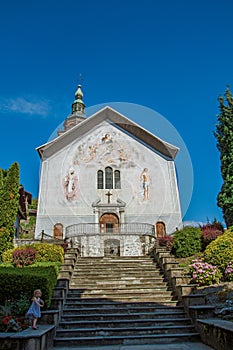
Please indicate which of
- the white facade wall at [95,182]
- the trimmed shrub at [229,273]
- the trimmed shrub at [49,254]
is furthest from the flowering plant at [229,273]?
the white facade wall at [95,182]

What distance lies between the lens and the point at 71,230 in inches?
829

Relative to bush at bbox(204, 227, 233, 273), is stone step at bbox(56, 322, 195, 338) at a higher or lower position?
lower

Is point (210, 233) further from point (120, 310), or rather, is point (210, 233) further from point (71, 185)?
point (71, 185)

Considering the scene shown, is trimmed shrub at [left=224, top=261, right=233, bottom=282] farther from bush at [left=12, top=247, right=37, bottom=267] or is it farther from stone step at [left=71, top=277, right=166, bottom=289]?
bush at [left=12, top=247, right=37, bottom=267]

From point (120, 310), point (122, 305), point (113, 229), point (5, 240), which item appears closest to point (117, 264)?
point (122, 305)

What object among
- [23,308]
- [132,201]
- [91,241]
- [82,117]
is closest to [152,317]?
[23,308]

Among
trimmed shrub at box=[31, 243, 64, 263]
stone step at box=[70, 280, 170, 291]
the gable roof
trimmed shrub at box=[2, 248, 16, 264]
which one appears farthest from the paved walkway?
the gable roof

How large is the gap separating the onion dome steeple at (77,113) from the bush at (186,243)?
2920 centimetres

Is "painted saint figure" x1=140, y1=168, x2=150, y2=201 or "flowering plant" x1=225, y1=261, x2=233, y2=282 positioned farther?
"painted saint figure" x1=140, y1=168, x2=150, y2=201

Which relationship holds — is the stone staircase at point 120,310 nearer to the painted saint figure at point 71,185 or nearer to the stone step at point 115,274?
the stone step at point 115,274

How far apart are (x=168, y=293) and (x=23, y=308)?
15.3ft

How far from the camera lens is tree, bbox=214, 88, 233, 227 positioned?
17.1 meters

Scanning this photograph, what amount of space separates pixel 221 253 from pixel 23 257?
865 cm

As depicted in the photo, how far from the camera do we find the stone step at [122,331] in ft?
24.9
